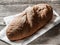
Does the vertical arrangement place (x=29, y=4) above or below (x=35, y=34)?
above

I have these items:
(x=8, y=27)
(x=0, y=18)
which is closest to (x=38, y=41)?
(x=8, y=27)

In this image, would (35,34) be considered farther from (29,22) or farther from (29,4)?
(29,4)

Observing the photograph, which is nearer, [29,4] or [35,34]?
[35,34]

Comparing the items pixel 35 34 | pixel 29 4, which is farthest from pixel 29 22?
pixel 29 4
